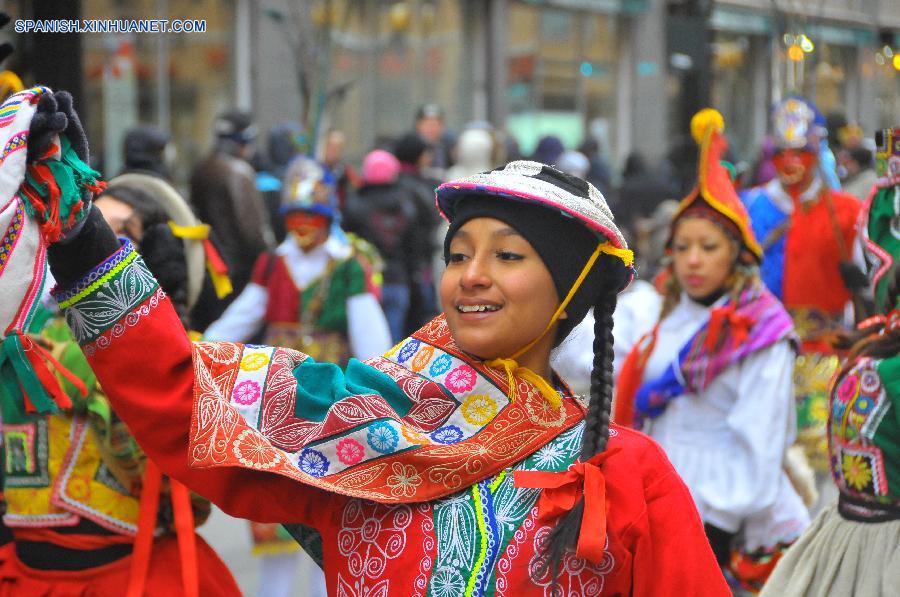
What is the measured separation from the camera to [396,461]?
98.2 inches

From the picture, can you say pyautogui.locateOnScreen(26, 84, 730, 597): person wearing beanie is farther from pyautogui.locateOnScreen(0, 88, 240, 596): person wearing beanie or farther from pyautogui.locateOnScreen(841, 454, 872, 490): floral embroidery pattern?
pyautogui.locateOnScreen(841, 454, 872, 490): floral embroidery pattern

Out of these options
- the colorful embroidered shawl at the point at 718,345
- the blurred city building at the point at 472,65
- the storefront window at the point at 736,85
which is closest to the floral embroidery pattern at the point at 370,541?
the blurred city building at the point at 472,65

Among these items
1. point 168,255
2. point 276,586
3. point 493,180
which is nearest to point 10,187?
point 493,180

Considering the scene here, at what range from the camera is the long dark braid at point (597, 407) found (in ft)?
8.03

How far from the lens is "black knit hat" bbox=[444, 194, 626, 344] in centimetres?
258

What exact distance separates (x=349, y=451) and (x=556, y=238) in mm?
587

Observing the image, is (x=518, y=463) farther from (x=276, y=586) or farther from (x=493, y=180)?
(x=276, y=586)

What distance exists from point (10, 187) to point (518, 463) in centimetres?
108

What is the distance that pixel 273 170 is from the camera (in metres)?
10.8

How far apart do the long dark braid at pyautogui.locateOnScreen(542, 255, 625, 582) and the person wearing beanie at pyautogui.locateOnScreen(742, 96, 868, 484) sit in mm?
4329

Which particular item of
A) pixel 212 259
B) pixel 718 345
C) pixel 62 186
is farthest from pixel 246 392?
pixel 718 345

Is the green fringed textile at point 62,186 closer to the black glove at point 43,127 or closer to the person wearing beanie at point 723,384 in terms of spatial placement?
the black glove at point 43,127

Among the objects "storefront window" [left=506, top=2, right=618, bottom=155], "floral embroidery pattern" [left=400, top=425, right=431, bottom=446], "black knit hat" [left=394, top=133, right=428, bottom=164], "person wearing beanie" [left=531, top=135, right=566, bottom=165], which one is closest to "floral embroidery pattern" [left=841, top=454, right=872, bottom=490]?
"floral embroidery pattern" [left=400, top=425, right=431, bottom=446]

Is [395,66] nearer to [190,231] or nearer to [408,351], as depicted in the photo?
[190,231]
